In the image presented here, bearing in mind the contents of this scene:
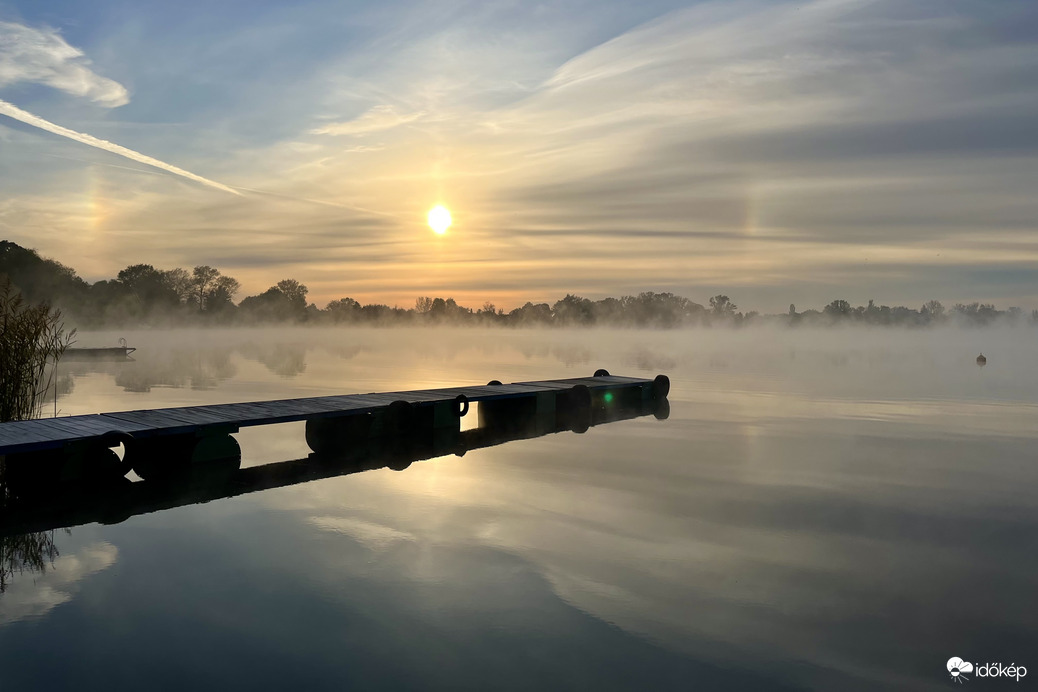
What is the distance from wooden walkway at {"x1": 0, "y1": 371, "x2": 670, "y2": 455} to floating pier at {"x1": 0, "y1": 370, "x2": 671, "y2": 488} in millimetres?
17

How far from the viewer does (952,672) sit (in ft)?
19.8

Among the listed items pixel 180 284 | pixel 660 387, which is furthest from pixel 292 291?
pixel 660 387

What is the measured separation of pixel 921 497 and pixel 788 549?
4.38 meters

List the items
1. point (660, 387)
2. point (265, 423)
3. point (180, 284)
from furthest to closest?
point (180, 284) → point (660, 387) → point (265, 423)

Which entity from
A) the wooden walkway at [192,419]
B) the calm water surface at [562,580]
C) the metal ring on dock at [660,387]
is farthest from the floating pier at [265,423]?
the metal ring on dock at [660,387]

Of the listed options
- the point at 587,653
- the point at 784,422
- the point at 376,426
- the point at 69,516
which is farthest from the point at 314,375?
the point at 587,653

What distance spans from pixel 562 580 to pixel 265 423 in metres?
8.21

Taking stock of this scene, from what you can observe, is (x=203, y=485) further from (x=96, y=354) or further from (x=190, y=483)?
(x=96, y=354)

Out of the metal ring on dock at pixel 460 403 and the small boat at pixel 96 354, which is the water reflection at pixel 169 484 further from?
the small boat at pixel 96 354

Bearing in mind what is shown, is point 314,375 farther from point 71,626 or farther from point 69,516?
point 71,626

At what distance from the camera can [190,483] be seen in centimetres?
1280

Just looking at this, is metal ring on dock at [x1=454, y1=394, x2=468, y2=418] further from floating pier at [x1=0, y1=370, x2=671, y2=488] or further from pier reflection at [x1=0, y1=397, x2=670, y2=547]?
pier reflection at [x1=0, y1=397, x2=670, y2=547]

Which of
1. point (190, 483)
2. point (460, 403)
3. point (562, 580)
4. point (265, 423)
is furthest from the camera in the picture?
point (460, 403)

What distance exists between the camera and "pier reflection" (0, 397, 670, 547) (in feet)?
34.3
